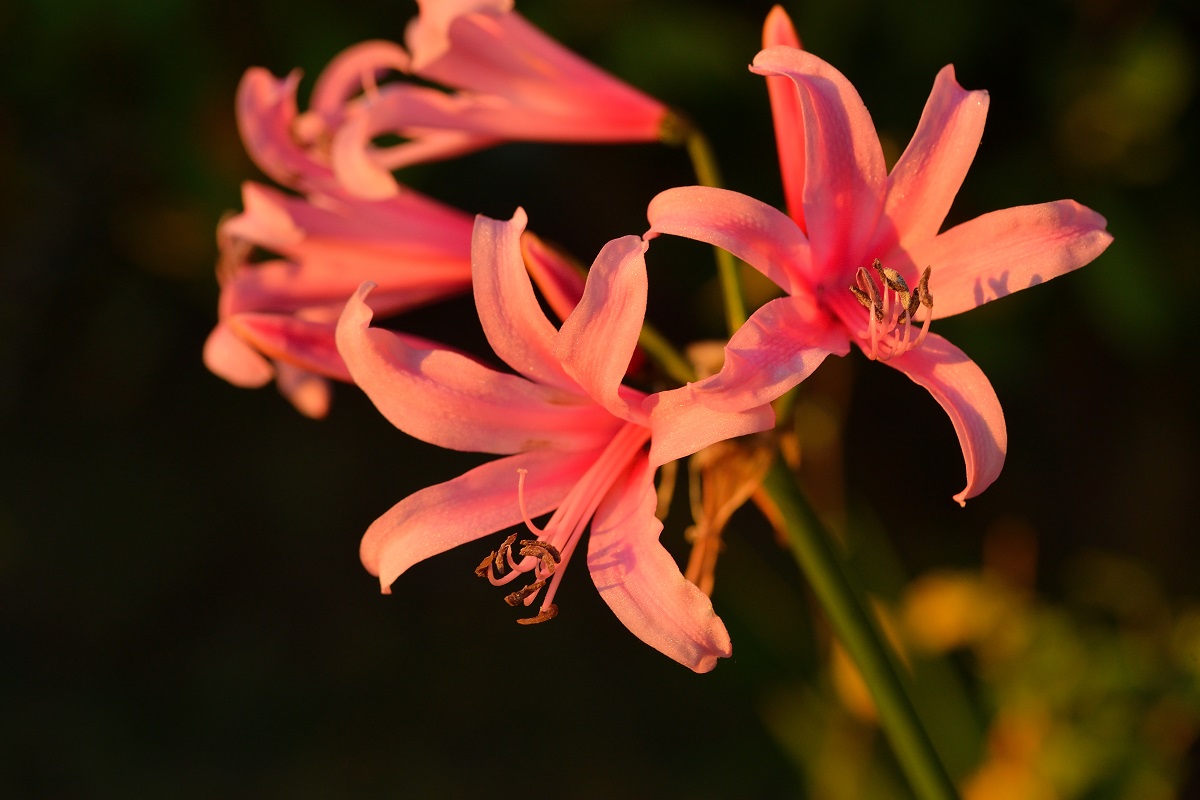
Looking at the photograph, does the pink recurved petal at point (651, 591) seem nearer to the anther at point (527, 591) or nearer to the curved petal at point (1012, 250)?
the anther at point (527, 591)

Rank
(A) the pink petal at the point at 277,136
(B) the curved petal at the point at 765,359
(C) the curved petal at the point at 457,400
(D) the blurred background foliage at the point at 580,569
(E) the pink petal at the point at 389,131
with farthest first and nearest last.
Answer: (D) the blurred background foliage at the point at 580,569 → (A) the pink petal at the point at 277,136 → (E) the pink petal at the point at 389,131 → (C) the curved petal at the point at 457,400 → (B) the curved petal at the point at 765,359

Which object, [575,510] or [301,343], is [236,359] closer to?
[301,343]

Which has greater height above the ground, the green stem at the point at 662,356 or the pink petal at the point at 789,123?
the pink petal at the point at 789,123

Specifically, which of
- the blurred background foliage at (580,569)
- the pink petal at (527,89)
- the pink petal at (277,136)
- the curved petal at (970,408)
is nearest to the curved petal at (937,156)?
the curved petal at (970,408)

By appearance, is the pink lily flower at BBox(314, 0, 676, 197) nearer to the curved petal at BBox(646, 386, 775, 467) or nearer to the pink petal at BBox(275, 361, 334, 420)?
the pink petal at BBox(275, 361, 334, 420)

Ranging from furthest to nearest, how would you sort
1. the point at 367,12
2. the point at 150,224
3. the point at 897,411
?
the point at 897,411 < the point at 150,224 < the point at 367,12

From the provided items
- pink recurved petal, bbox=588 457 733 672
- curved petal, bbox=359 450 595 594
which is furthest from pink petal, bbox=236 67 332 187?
pink recurved petal, bbox=588 457 733 672

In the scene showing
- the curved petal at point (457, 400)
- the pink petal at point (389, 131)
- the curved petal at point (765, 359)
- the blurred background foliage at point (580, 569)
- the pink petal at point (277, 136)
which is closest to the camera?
the curved petal at point (765, 359)

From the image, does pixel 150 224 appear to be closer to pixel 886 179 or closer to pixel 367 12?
pixel 367 12

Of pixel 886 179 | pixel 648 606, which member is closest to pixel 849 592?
pixel 648 606
